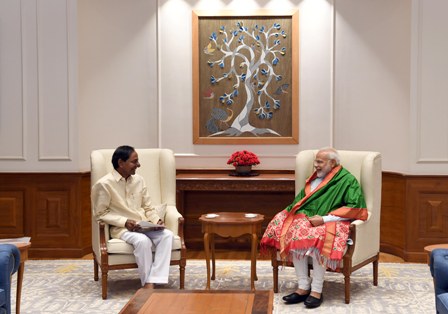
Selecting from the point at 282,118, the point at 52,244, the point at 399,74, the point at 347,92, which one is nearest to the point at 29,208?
the point at 52,244

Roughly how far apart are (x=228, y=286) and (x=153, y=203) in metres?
1.00

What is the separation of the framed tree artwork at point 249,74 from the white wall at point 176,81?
0.11 m

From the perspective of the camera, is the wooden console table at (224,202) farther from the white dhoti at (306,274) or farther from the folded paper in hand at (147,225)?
the white dhoti at (306,274)

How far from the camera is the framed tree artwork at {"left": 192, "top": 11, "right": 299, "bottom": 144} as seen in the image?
751cm

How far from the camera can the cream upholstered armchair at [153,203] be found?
541cm

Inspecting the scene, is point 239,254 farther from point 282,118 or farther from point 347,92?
point 347,92

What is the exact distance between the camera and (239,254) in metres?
7.28

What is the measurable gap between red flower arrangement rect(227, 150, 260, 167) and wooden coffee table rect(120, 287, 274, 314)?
304 cm

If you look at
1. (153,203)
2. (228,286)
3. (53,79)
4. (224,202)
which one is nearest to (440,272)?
(228,286)

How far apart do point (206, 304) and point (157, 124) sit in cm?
398

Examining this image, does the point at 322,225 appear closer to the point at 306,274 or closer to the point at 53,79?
the point at 306,274

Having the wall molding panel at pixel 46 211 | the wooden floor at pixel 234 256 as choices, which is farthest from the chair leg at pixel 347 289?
the wall molding panel at pixel 46 211

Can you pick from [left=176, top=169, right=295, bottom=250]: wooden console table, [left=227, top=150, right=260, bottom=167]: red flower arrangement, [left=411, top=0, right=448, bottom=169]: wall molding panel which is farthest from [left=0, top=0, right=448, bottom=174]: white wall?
[left=227, top=150, right=260, bottom=167]: red flower arrangement

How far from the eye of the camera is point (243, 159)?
23.3 ft
